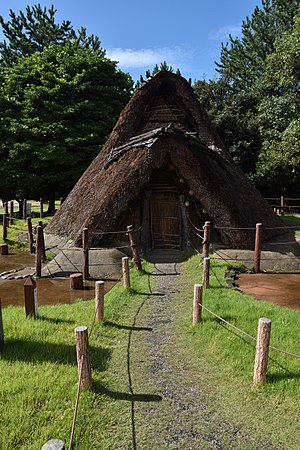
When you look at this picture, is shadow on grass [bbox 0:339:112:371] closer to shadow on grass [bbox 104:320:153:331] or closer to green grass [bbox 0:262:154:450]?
green grass [bbox 0:262:154:450]

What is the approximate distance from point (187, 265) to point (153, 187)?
3.73m

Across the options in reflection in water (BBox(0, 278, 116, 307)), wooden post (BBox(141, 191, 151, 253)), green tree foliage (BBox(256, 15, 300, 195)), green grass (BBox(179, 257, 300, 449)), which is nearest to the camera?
green grass (BBox(179, 257, 300, 449))

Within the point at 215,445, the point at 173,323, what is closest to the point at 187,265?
the point at 173,323

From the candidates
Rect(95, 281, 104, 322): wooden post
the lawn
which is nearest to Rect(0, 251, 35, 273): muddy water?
the lawn

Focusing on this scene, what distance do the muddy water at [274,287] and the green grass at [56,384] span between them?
12.9 feet

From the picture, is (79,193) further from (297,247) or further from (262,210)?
(297,247)

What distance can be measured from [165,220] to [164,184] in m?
1.47

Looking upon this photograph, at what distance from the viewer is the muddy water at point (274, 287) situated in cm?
807

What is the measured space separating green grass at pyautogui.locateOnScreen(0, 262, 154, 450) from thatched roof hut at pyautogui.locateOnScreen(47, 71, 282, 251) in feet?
18.2

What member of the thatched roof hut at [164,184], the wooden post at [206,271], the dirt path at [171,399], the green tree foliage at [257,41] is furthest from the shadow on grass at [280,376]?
the green tree foliage at [257,41]

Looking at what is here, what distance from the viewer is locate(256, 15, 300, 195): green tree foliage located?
17047mm

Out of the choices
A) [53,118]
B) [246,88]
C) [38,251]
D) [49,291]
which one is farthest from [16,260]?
[246,88]

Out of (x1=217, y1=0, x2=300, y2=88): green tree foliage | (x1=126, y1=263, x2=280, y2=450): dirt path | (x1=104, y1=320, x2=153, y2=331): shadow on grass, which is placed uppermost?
(x1=217, y1=0, x2=300, y2=88): green tree foliage

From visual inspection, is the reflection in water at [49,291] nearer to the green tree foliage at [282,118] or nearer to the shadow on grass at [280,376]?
the shadow on grass at [280,376]
